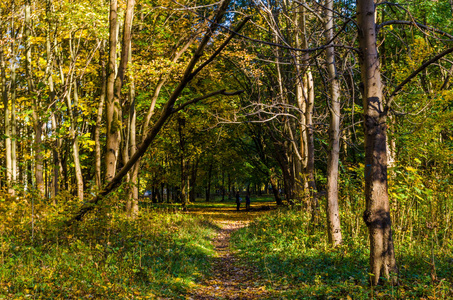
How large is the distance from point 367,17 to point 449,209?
489cm

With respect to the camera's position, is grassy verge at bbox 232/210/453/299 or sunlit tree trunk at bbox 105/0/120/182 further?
sunlit tree trunk at bbox 105/0/120/182

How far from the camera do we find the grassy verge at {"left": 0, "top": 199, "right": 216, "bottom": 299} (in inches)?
196

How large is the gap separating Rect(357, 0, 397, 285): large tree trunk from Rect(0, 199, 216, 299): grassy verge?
3.39m

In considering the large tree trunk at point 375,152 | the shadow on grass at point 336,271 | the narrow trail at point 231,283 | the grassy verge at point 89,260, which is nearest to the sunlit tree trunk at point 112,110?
the grassy verge at point 89,260

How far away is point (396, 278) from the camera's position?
4934 millimetres

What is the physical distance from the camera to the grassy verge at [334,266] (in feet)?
15.8

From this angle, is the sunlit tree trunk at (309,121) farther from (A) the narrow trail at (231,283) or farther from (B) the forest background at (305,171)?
(A) the narrow trail at (231,283)

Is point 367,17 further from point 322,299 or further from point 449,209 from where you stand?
point 449,209

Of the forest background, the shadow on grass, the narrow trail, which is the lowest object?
the narrow trail

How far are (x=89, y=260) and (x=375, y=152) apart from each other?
5103 mm

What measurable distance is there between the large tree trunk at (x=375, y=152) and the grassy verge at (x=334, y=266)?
1.45 feet

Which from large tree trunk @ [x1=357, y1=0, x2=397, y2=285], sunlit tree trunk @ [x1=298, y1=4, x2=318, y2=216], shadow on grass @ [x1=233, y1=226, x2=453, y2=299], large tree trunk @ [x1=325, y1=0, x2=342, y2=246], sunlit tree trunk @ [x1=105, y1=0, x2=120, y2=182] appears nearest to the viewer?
shadow on grass @ [x1=233, y1=226, x2=453, y2=299]

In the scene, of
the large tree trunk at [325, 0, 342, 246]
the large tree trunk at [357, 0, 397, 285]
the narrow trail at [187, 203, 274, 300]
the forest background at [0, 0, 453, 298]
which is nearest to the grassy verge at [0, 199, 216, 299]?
the forest background at [0, 0, 453, 298]

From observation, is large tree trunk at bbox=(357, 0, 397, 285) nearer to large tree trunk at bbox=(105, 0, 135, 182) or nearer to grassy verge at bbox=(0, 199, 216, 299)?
grassy verge at bbox=(0, 199, 216, 299)
